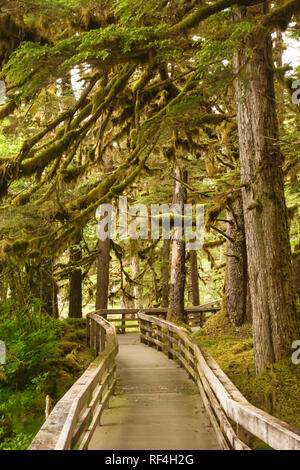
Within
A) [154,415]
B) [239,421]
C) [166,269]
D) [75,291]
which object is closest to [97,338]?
[75,291]

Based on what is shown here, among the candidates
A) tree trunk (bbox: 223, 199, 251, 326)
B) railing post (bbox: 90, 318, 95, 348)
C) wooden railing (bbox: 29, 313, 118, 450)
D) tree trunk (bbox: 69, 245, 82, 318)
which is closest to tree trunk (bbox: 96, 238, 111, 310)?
tree trunk (bbox: 69, 245, 82, 318)

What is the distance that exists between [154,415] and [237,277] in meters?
7.34

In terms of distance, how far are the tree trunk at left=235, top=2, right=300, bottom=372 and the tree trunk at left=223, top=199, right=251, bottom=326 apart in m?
5.14

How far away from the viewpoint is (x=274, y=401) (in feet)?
24.7

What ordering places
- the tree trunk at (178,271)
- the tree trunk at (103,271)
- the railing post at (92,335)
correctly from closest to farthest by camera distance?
the railing post at (92,335) → the tree trunk at (178,271) → the tree trunk at (103,271)

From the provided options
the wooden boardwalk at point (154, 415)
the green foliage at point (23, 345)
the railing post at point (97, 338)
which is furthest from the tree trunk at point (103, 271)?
the wooden boardwalk at point (154, 415)

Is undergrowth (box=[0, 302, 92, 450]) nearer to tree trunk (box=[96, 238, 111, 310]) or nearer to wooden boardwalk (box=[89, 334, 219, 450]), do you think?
wooden boardwalk (box=[89, 334, 219, 450])

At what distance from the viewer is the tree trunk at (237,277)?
1361 centimetres

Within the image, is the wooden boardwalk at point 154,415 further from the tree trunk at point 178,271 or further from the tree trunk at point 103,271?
the tree trunk at point 103,271

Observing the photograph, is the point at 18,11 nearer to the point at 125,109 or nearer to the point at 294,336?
the point at 125,109

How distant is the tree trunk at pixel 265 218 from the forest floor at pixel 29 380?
482 centimetres

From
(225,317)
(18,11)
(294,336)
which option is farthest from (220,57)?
(225,317)

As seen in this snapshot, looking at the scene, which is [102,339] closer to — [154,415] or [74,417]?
[154,415]

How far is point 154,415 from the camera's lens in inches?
280
